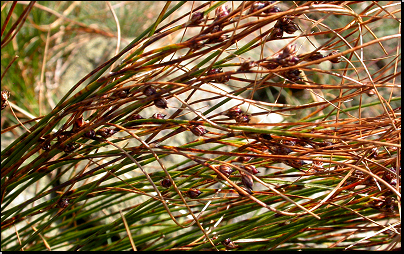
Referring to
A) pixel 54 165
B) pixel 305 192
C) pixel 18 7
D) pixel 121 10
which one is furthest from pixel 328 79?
pixel 54 165

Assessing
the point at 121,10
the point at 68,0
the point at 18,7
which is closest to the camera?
the point at 18,7

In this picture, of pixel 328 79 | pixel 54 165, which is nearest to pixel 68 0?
pixel 54 165

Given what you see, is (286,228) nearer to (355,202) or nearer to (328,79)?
(355,202)

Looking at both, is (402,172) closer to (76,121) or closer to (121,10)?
(76,121)

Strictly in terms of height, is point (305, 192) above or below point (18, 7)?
below

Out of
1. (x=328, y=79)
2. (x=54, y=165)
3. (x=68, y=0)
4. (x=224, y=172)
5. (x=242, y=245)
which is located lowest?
(x=242, y=245)

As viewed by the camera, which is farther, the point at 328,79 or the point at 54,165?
the point at 328,79

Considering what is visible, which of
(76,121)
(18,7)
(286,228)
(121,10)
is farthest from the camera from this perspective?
(121,10)

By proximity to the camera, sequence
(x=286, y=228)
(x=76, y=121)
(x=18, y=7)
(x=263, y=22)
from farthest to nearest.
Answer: (x=18, y=7)
(x=286, y=228)
(x=76, y=121)
(x=263, y=22)

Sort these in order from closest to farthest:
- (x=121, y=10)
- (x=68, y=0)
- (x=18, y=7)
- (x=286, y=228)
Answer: (x=286, y=228), (x=18, y=7), (x=68, y=0), (x=121, y=10)
